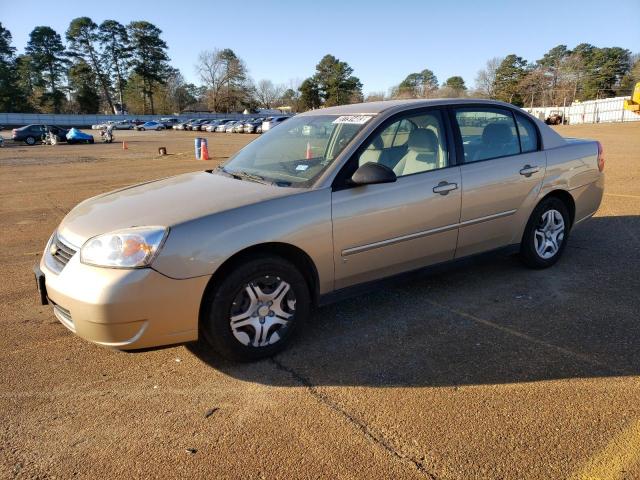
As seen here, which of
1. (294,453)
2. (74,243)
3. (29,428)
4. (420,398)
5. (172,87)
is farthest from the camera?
(172,87)

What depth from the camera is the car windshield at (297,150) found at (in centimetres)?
371

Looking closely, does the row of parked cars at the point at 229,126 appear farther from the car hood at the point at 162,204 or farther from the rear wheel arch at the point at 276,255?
the rear wheel arch at the point at 276,255

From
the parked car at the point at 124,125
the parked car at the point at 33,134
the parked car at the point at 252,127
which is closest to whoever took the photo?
the parked car at the point at 33,134

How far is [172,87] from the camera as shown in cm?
10569

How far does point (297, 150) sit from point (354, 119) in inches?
21.7

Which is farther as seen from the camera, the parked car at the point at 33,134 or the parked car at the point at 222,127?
the parked car at the point at 222,127

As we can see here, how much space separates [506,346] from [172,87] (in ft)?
369

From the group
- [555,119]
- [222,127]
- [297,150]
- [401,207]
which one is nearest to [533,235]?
[401,207]

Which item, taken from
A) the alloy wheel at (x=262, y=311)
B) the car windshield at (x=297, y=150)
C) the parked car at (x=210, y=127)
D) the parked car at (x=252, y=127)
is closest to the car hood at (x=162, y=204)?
the car windshield at (x=297, y=150)

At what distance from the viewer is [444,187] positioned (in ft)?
13.0

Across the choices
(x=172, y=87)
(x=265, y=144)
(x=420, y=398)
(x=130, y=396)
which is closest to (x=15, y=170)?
(x=265, y=144)

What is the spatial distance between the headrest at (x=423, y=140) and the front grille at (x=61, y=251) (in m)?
2.65

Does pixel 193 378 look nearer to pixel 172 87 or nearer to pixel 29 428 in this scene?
pixel 29 428

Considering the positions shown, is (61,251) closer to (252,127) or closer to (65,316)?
(65,316)
